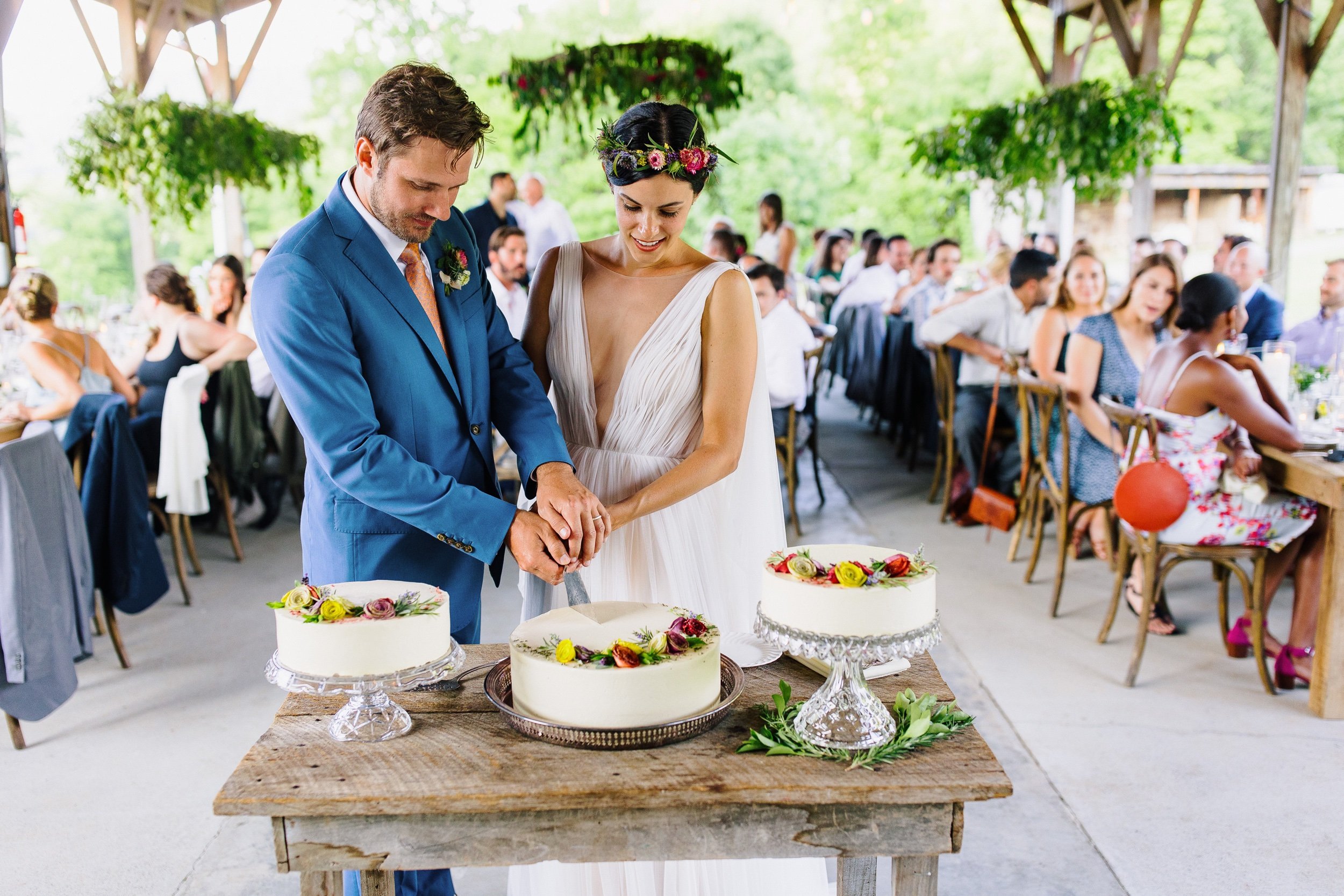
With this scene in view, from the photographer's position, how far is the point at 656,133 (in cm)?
177

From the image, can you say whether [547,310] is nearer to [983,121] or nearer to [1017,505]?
[1017,505]

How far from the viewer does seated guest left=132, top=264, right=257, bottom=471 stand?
4.88 m

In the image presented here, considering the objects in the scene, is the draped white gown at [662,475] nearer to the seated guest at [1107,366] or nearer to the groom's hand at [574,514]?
the groom's hand at [574,514]

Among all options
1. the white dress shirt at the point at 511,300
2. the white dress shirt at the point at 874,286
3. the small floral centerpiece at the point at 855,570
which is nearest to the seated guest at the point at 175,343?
the white dress shirt at the point at 511,300

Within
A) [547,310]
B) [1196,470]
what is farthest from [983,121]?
[547,310]

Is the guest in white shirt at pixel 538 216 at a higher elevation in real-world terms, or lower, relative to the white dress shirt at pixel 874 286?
higher

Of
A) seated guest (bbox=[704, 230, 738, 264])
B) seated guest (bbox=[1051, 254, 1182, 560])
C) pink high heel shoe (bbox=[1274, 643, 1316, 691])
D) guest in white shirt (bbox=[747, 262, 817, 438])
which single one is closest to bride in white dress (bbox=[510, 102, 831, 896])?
A: pink high heel shoe (bbox=[1274, 643, 1316, 691])

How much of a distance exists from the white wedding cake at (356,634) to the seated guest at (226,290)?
15.6 ft

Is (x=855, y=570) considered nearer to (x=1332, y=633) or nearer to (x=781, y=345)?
(x=1332, y=633)

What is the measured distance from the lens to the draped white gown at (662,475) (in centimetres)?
192

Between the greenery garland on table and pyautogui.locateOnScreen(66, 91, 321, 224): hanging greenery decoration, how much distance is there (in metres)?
6.29

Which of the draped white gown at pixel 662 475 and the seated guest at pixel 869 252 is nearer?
the draped white gown at pixel 662 475

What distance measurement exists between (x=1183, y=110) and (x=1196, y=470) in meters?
3.43

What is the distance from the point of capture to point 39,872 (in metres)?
2.41
